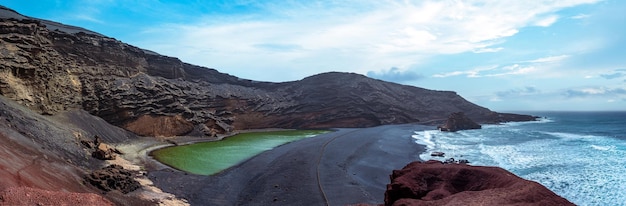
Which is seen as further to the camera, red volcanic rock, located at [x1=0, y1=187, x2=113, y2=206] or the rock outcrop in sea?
the rock outcrop in sea

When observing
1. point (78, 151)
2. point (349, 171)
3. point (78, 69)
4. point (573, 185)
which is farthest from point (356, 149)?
point (78, 69)

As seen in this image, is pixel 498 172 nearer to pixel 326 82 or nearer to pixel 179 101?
pixel 179 101

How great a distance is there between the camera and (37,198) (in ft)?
29.8

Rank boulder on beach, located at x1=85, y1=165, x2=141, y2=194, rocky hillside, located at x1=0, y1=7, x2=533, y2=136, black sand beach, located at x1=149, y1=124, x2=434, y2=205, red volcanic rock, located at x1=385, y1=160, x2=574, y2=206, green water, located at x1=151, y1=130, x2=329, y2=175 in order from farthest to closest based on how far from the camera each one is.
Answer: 1. rocky hillside, located at x1=0, y1=7, x2=533, y2=136
2. green water, located at x1=151, y1=130, x2=329, y2=175
3. black sand beach, located at x1=149, y1=124, x2=434, y2=205
4. boulder on beach, located at x1=85, y1=165, x2=141, y2=194
5. red volcanic rock, located at x1=385, y1=160, x2=574, y2=206

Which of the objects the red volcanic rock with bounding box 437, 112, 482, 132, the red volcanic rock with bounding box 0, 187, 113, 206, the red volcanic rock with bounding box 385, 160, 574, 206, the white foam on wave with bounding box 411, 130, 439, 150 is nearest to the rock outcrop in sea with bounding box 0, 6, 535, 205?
the red volcanic rock with bounding box 0, 187, 113, 206

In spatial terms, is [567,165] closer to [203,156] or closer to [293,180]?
[293,180]

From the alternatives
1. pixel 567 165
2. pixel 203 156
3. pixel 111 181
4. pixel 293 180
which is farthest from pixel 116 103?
pixel 567 165

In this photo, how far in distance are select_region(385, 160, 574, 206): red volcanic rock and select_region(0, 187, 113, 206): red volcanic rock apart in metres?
8.20

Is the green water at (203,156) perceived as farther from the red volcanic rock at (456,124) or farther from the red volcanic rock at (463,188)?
the red volcanic rock at (456,124)

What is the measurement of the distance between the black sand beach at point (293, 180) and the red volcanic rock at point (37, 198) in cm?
965

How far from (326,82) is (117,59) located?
1942 inches

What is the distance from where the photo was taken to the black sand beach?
779 inches

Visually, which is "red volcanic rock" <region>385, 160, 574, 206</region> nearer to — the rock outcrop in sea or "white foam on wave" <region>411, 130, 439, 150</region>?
the rock outcrop in sea

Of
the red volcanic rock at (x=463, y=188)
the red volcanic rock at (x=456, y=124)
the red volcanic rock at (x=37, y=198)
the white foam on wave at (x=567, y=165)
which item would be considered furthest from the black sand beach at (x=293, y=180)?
the red volcanic rock at (x=456, y=124)
